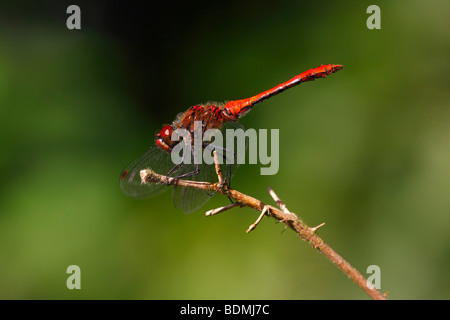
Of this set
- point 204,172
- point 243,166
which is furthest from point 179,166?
point 243,166

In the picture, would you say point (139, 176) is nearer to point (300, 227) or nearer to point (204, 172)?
point (204, 172)

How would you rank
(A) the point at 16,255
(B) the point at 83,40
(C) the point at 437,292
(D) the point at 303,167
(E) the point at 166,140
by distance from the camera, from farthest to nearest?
(B) the point at 83,40, (D) the point at 303,167, (A) the point at 16,255, (C) the point at 437,292, (E) the point at 166,140

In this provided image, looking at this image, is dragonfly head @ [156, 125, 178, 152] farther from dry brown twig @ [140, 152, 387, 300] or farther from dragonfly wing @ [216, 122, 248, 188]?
dry brown twig @ [140, 152, 387, 300]

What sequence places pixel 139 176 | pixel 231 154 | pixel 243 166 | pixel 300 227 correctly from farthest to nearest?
1. pixel 243 166
2. pixel 139 176
3. pixel 231 154
4. pixel 300 227

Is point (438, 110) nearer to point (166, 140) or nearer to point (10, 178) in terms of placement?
point (166, 140)

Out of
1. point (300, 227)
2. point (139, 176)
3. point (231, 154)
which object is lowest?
point (300, 227)

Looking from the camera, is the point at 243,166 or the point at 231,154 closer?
the point at 231,154

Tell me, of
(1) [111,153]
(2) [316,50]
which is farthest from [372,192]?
(1) [111,153]

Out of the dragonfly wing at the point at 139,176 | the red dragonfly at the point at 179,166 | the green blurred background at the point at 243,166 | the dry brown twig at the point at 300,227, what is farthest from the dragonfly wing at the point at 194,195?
the green blurred background at the point at 243,166
